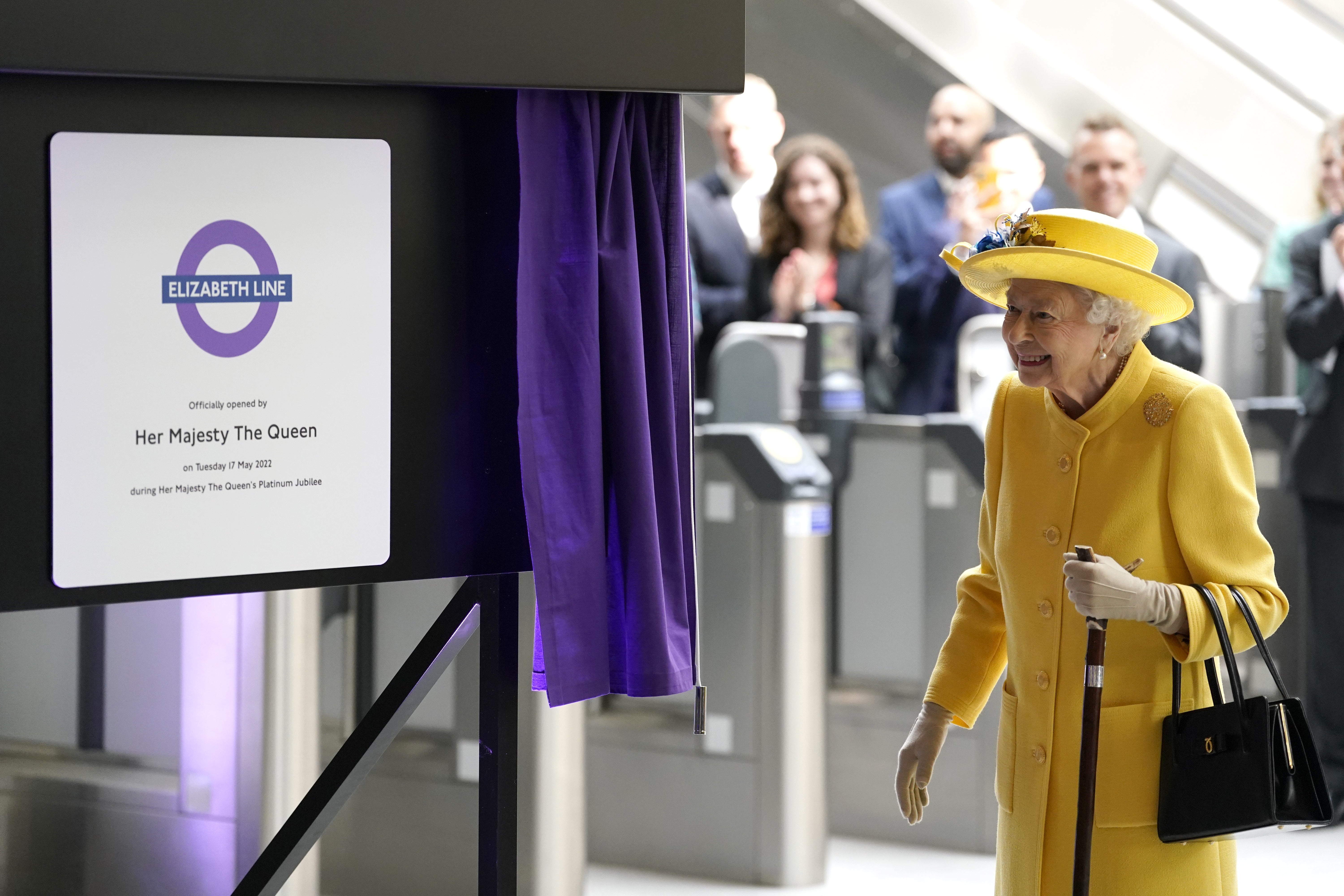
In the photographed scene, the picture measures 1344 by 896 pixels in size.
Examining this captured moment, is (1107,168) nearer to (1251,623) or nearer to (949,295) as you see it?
(949,295)

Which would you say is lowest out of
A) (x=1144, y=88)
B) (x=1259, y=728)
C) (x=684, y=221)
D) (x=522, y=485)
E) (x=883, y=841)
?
(x=883, y=841)

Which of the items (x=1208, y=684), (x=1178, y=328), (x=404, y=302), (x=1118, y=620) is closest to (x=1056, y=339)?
(x=1118, y=620)

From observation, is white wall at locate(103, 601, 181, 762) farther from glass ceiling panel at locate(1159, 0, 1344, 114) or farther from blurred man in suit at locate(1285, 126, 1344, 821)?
glass ceiling panel at locate(1159, 0, 1344, 114)

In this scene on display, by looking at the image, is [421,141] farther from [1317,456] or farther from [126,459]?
[1317,456]

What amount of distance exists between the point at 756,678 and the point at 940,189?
7.25 ft

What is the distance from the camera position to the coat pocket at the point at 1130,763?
6.34 feet

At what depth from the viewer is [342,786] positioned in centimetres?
208

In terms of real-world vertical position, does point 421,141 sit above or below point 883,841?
above

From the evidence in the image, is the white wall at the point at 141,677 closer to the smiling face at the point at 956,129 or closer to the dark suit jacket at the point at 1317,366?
the smiling face at the point at 956,129

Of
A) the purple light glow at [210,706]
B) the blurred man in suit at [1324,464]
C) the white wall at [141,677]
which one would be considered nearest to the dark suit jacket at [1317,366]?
the blurred man in suit at [1324,464]

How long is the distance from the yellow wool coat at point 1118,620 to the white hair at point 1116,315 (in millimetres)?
27

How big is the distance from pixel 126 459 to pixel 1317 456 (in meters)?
3.87

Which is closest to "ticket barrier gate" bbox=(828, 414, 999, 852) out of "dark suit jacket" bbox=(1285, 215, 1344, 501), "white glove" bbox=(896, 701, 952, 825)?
"dark suit jacket" bbox=(1285, 215, 1344, 501)

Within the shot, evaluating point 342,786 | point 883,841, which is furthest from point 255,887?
point 883,841
